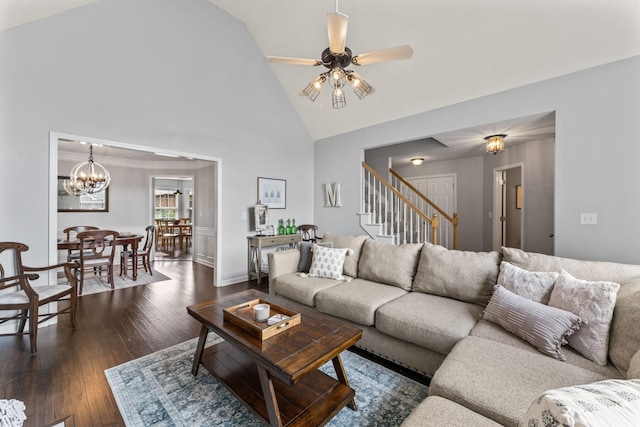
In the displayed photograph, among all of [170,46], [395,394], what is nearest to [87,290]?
[170,46]

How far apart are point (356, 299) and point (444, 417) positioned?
1.30 meters

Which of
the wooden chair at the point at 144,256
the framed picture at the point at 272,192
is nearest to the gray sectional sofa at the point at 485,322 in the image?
the framed picture at the point at 272,192

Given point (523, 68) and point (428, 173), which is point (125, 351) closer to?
point (523, 68)

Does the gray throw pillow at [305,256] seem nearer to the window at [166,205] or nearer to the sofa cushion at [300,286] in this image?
the sofa cushion at [300,286]

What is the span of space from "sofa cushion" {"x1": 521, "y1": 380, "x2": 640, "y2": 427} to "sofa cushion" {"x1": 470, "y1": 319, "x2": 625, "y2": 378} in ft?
3.59

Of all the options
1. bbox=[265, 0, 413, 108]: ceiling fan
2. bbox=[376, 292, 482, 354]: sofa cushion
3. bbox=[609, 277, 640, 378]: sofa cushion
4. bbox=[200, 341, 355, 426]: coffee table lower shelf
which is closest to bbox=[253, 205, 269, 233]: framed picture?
bbox=[265, 0, 413, 108]: ceiling fan

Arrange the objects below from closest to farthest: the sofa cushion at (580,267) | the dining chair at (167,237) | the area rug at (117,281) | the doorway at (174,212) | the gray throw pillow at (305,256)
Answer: the sofa cushion at (580,267) → the gray throw pillow at (305,256) → the area rug at (117,281) → the dining chair at (167,237) → the doorway at (174,212)

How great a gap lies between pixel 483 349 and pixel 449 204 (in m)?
5.21

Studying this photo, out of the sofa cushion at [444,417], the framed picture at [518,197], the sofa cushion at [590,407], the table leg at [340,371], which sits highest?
the framed picture at [518,197]

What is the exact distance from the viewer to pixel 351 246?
3.22 metres

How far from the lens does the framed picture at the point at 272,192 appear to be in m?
4.93

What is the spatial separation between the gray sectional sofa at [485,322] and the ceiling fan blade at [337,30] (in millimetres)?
2002

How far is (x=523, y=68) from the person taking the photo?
304 centimetres

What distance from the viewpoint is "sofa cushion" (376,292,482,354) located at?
1.80m
